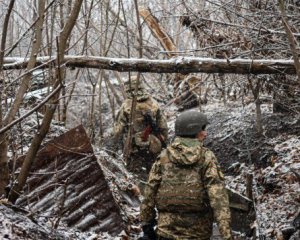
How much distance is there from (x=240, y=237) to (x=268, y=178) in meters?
1.94

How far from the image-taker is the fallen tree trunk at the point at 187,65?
6797mm

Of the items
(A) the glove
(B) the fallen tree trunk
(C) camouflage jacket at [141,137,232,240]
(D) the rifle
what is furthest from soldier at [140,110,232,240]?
(D) the rifle

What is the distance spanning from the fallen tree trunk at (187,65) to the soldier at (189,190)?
7.55 ft

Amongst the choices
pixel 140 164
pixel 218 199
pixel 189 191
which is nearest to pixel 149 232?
pixel 189 191

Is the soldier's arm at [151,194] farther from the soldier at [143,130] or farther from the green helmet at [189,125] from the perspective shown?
the soldier at [143,130]

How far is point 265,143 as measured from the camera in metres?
10.5

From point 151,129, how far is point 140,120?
272 mm

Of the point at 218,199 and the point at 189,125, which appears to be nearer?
the point at 218,199

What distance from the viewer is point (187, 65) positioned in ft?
23.2

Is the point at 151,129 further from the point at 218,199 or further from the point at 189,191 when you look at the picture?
the point at 218,199

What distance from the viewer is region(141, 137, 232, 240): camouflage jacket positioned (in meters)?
4.59

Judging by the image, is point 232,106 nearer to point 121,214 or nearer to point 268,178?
point 268,178

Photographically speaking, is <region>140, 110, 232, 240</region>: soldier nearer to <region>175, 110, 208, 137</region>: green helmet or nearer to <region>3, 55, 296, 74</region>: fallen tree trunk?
<region>175, 110, 208, 137</region>: green helmet

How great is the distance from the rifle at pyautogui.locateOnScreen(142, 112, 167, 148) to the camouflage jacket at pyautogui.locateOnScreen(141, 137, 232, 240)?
15.4 feet
